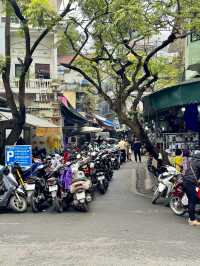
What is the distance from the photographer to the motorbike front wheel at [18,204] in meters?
11.9

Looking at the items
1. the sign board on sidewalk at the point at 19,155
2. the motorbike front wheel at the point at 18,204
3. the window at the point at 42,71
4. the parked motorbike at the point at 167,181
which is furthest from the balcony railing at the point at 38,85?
the motorbike front wheel at the point at 18,204

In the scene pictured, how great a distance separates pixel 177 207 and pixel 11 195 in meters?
3.87

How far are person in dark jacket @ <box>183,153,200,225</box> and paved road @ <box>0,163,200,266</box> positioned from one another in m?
0.32

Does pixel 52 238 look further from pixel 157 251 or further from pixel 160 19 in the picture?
pixel 160 19

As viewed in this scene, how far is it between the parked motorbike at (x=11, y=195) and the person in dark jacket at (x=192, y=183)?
12.8 ft

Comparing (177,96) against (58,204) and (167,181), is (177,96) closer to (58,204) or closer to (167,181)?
(167,181)

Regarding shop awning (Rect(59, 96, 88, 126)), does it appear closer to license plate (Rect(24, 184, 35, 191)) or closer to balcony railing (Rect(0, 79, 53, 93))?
balcony railing (Rect(0, 79, 53, 93))

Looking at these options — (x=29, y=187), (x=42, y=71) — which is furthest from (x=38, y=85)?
(x=29, y=187)

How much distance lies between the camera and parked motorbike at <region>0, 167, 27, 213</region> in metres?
11.8

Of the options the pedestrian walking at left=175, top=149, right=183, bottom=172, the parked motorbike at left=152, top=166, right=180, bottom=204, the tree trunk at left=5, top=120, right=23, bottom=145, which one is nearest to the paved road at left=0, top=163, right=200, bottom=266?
the parked motorbike at left=152, top=166, right=180, bottom=204

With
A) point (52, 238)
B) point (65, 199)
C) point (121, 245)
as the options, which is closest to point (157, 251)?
point (121, 245)

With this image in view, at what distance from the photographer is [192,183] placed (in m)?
10.3

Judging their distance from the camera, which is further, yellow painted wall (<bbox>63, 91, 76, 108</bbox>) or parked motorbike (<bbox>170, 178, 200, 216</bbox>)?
yellow painted wall (<bbox>63, 91, 76, 108</bbox>)

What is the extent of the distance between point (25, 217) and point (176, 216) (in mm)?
3338
